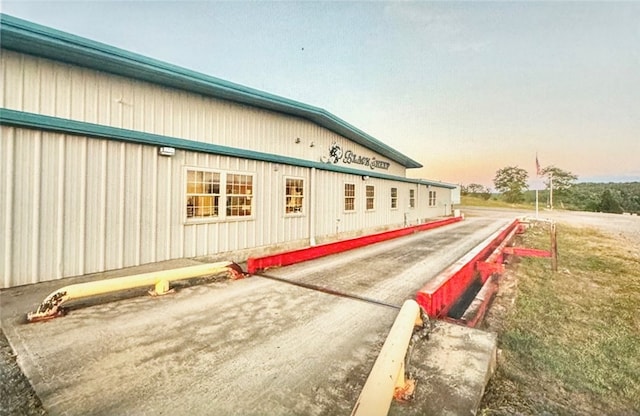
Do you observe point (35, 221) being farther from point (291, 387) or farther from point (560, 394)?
point (560, 394)

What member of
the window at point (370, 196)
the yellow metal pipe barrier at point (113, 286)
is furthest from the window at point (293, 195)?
the window at point (370, 196)

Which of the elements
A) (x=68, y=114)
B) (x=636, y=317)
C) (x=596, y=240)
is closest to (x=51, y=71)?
(x=68, y=114)

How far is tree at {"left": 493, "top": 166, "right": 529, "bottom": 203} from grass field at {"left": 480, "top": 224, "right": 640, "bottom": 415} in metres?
64.9

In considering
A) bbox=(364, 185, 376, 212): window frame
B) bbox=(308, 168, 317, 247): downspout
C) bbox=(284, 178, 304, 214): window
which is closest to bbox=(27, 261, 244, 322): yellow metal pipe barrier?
bbox=(284, 178, 304, 214): window

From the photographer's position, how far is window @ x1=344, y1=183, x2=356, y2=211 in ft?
42.8

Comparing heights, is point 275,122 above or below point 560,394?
above

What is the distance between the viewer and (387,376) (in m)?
2.16

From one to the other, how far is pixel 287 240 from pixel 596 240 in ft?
51.2

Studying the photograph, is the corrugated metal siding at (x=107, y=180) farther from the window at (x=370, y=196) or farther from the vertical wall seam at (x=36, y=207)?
the window at (x=370, y=196)

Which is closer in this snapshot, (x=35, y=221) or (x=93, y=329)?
(x=93, y=329)

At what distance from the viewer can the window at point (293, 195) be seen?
10.2m

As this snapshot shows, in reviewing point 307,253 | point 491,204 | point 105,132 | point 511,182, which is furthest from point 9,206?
point 511,182

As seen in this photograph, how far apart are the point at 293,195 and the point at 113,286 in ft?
21.6

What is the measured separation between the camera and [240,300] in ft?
15.6
